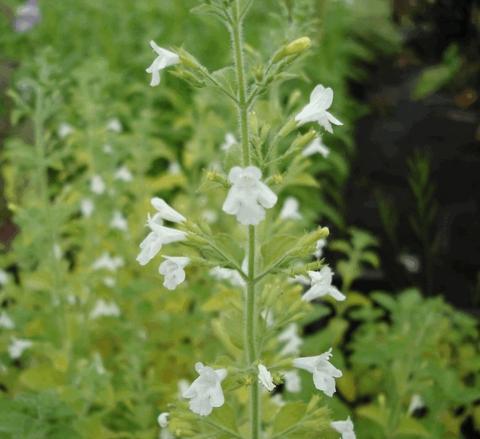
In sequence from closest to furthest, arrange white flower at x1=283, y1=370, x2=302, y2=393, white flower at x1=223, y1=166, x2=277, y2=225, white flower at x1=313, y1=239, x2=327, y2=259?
white flower at x1=223, y1=166, x2=277, y2=225, white flower at x1=313, y1=239, x2=327, y2=259, white flower at x1=283, y1=370, x2=302, y2=393

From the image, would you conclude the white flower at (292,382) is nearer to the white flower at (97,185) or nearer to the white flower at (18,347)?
the white flower at (18,347)

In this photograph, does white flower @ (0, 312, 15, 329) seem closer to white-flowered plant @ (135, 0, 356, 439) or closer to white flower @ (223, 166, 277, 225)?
white-flowered plant @ (135, 0, 356, 439)

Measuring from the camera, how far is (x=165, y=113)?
568 cm

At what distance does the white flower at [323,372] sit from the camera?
5.38 feet

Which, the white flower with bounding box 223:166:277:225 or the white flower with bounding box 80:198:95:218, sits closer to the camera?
the white flower with bounding box 223:166:277:225

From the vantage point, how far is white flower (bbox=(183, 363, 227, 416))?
1.58 meters

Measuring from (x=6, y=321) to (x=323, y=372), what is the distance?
1.54 metres

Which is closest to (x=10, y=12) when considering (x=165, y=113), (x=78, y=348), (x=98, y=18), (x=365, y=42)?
(x=165, y=113)

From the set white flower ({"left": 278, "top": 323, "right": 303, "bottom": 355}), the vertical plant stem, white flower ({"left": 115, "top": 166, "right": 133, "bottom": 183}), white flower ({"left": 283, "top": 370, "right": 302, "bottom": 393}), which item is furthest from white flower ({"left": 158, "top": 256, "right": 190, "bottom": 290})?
white flower ({"left": 115, "top": 166, "right": 133, "bottom": 183})

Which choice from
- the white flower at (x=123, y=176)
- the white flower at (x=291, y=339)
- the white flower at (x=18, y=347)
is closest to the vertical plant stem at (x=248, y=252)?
the white flower at (x=291, y=339)

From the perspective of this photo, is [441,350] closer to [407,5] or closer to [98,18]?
[407,5]

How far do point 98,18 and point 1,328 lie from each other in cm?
414

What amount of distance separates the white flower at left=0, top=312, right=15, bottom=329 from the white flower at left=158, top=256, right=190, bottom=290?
1317mm

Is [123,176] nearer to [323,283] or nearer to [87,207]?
[87,207]
